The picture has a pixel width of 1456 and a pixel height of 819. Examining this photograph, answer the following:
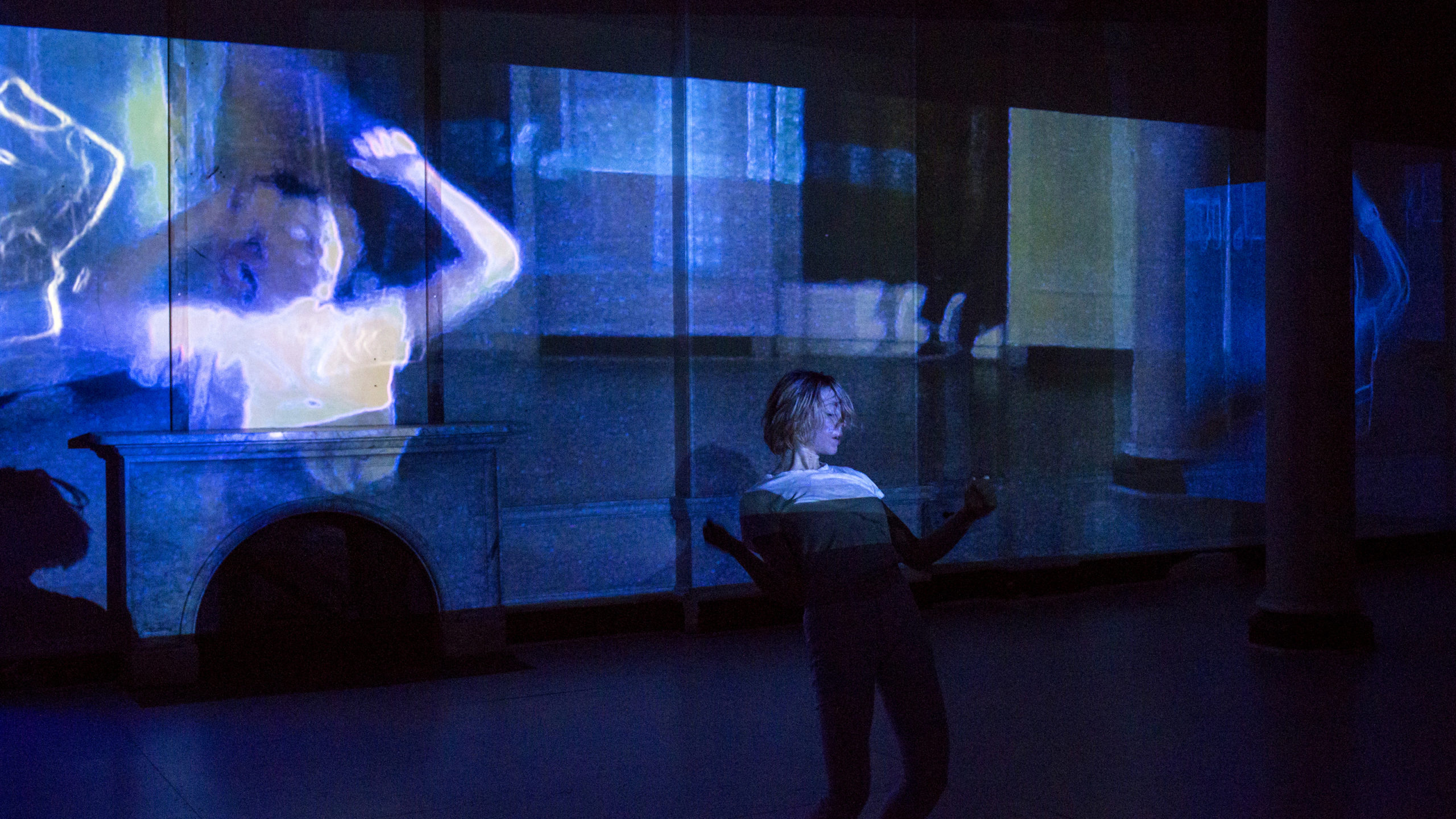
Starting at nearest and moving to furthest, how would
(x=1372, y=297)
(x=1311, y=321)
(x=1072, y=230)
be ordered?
(x=1311, y=321), (x=1072, y=230), (x=1372, y=297)

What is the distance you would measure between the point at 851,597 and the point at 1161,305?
8.11 m

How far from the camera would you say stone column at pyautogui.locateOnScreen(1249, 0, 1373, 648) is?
22.4 feet

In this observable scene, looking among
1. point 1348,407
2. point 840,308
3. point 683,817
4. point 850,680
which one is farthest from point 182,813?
point 1348,407

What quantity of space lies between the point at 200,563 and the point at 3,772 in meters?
1.69

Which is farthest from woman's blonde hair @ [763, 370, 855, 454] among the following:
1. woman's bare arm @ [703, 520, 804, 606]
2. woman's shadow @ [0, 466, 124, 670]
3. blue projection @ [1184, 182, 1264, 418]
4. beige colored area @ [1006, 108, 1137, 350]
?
blue projection @ [1184, 182, 1264, 418]

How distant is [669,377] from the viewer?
27.3 ft

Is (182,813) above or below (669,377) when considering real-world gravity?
below

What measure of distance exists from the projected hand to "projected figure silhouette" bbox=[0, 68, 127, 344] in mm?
1370

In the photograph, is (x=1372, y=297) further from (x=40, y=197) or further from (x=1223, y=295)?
(x=40, y=197)

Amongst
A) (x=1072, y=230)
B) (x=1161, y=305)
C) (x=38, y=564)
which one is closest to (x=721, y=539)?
(x=38, y=564)

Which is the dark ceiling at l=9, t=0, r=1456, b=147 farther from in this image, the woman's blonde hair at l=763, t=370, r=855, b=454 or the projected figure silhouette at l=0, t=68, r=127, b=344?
the woman's blonde hair at l=763, t=370, r=855, b=454

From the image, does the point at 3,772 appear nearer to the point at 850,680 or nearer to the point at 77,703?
the point at 77,703

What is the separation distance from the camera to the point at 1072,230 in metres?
9.68

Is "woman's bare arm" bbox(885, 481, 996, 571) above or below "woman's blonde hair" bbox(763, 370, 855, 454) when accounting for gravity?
below
